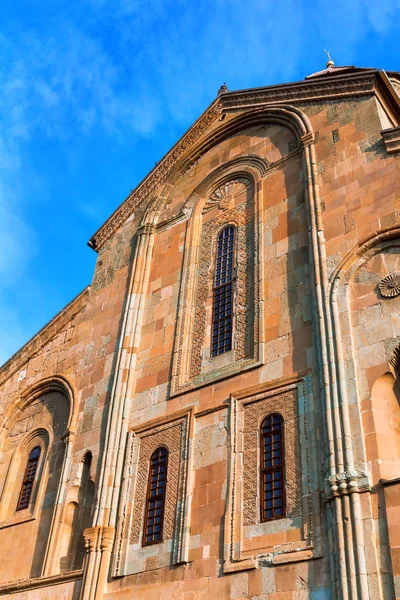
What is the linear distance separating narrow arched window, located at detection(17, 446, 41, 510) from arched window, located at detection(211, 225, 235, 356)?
636 cm

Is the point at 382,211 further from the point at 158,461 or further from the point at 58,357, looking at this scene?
the point at 58,357

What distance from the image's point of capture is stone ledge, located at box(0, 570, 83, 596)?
13.9 metres

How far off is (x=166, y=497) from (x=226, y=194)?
8277mm

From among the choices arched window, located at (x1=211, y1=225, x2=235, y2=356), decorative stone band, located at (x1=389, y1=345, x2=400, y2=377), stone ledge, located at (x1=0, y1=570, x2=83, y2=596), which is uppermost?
arched window, located at (x1=211, y1=225, x2=235, y2=356)

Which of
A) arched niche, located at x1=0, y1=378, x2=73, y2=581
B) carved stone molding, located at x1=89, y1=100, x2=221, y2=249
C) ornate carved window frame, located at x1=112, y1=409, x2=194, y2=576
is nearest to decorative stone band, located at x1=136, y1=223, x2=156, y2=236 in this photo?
carved stone molding, located at x1=89, y1=100, x2=221, y2=249

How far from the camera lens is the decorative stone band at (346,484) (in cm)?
1027

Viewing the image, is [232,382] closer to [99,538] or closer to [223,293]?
[223,293]

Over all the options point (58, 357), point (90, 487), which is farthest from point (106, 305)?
point (90, 487)

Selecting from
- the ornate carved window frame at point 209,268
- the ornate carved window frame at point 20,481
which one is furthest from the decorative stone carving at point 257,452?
the ornate carved window frame at point 20,481

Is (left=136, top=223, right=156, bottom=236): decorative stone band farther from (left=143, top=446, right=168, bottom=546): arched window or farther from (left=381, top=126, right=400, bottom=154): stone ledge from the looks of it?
(left=381, top=126, right=400, bottom=154): stone ledge

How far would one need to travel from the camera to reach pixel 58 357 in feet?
62.4

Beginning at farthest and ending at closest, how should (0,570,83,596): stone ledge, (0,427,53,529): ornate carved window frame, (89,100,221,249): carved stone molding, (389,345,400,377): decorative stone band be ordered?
(89,100,221,249): carved stone molding → (0,427,53,529): ornate carved window frame → (0,570,83,596): stone ledge → (389,345,400,377): decorative stone band

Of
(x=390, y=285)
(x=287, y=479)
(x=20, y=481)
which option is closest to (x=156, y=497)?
(x=287, y=479)

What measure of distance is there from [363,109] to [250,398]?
734cm
